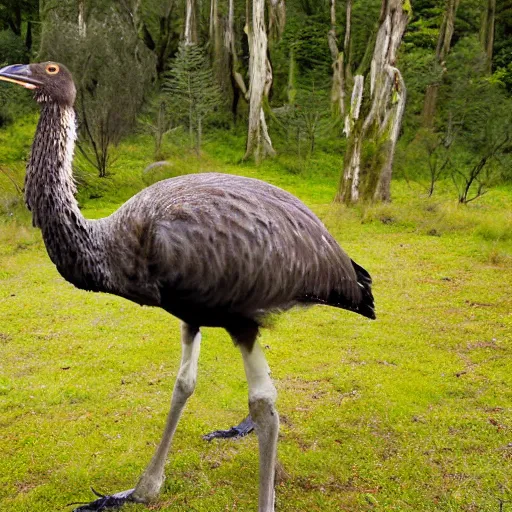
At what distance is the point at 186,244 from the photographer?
2.64 meters

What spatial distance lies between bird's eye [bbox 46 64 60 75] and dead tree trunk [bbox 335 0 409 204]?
33.3 ft

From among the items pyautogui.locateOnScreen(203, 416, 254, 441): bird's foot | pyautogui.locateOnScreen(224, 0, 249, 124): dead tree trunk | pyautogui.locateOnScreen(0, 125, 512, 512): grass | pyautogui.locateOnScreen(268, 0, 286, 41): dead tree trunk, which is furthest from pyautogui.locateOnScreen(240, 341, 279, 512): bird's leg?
pyautogui.locateOnScreen(268, 0, 286, 41): dead tree trunk

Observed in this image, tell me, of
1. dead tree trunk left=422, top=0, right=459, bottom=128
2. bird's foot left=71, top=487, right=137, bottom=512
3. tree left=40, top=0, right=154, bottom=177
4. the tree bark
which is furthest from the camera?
the tree bark

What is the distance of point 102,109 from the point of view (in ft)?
46.7

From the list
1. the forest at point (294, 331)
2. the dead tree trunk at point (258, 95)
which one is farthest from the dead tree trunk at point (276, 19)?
the dead tree trunk at point (258, 95)

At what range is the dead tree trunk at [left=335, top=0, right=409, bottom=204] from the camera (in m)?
12.0

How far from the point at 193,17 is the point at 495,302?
58.4ft

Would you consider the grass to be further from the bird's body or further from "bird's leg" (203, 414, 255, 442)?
the bird's body

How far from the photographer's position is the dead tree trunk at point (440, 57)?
72.3 ft

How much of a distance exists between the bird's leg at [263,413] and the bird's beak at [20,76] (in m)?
Answer: 1.58

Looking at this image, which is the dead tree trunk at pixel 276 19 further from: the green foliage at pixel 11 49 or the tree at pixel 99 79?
the green foliage at pixel 11 49

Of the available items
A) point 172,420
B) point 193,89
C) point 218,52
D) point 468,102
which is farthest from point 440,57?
point 172,420

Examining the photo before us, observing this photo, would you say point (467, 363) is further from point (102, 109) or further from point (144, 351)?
point (102, 109)

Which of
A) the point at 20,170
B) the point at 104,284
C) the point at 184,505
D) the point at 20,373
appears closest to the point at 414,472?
the point at 184,505
